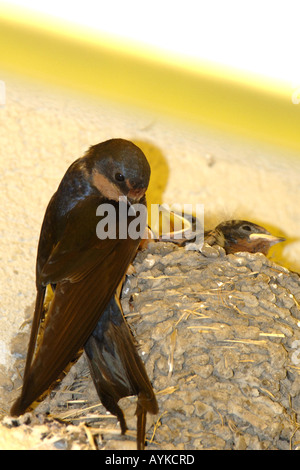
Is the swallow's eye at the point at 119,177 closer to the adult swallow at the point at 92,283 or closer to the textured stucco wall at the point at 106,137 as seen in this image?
the adult swallow at the point at 92,283

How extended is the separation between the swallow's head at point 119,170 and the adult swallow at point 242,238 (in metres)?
0.88

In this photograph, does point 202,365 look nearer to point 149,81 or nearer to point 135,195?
point 135,195

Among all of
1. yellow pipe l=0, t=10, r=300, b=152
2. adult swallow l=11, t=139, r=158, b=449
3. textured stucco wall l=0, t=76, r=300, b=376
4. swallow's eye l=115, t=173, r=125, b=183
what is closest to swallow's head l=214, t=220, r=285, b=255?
textured stucco wall l=0, t=76, r=300, b=376

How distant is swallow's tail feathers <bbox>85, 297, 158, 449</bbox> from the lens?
7.06 feet

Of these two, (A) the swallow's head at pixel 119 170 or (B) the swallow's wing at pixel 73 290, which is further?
(A) the swallow's head at pixel 119 170

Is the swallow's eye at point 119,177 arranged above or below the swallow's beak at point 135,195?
above

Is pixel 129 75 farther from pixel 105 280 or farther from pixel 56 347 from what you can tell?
pixel 56 347

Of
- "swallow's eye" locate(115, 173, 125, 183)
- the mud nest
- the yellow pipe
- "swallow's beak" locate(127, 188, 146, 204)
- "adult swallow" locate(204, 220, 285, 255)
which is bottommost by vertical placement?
the mud nest

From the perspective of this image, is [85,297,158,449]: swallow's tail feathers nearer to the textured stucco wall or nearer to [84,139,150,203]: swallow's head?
[84,139,150,203]: swallow's head

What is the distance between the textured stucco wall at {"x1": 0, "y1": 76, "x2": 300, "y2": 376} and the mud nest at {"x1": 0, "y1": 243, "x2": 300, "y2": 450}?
29.2 inches

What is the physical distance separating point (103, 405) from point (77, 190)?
845mm

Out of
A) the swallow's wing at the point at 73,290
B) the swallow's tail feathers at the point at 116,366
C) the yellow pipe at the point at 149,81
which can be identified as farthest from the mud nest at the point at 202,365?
the yellow pipe at the point at 149,81

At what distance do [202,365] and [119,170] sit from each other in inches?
32.4

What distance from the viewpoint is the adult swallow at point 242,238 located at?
10.1 feet
